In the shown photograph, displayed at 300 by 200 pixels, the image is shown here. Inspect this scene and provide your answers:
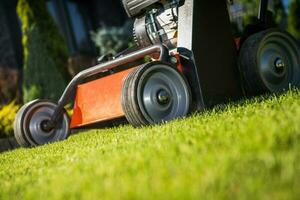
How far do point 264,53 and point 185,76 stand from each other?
1020mm

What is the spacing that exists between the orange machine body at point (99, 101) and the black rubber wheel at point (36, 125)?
46 centimetres

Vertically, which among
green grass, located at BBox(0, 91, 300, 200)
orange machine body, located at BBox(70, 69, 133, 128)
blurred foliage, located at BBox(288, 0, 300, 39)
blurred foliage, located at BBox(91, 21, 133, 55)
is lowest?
blurred foliage, located at BBox(288, 0, 300, 39)

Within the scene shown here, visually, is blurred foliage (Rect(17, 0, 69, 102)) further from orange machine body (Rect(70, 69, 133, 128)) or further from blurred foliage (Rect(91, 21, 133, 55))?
orange machine body (Rect(70, 69, 133, 128))

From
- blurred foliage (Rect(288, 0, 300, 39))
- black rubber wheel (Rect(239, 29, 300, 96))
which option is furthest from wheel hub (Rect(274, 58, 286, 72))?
blurred foliage (Rect(288, 0, 300, 39))

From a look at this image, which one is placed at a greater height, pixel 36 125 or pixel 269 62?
pixel 269 62

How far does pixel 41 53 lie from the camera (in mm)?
10570

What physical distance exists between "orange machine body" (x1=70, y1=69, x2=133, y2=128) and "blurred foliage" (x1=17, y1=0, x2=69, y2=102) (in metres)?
5.12

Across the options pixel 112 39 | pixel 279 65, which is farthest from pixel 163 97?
pixel 112 39

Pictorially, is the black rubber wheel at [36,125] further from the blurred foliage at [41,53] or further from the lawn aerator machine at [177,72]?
the blurred foliage at [41,53]

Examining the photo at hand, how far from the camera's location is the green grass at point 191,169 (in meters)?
1.63

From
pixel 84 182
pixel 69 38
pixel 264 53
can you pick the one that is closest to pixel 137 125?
pixel 264 53

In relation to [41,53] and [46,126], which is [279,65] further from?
[41,53]

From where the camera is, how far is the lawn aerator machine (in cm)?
420

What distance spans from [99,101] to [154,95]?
2.98 ft
